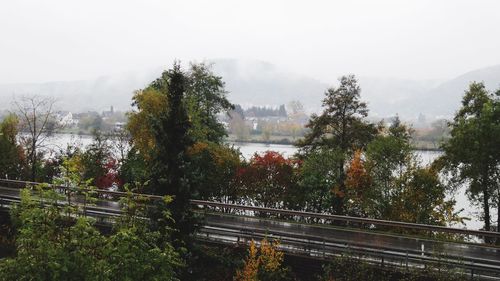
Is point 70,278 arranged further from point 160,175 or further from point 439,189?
point 439,189

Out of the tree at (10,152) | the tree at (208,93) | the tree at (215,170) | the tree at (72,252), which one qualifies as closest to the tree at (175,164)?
the tree at (72,252)

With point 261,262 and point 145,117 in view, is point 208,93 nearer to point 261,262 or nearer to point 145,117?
point 145,117

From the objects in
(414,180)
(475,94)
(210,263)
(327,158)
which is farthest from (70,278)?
→ (475,94)

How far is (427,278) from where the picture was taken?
16469 millimetres

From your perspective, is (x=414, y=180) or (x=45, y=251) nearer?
(x=45, y=251)

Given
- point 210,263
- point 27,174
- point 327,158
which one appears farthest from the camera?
point 27,174

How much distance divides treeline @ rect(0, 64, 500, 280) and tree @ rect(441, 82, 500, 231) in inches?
2.5

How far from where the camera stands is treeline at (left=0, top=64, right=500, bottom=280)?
18625 millimetres

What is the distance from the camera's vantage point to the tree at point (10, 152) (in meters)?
40.5

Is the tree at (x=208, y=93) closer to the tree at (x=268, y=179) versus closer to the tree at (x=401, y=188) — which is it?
the tree at (x=268, y=179)

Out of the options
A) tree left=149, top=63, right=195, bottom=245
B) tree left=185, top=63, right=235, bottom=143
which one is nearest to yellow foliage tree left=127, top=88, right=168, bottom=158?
tree left=185, top=63, right=235, bottom=143

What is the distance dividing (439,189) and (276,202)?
35.0 ft

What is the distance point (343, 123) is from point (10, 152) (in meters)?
29.1

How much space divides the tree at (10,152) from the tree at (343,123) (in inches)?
1005
